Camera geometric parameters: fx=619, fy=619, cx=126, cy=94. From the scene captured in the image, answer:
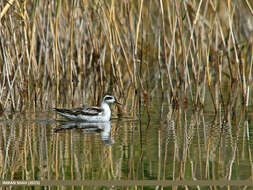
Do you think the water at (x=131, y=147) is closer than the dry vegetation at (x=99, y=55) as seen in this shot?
Yes

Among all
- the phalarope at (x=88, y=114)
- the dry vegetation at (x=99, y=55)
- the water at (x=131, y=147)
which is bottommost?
the water at (x=131, y=147)

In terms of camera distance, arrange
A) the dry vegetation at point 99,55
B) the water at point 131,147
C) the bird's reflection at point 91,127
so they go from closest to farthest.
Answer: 1. the water at point 131,147
2. the bird's reflection at point 91,127
3. the dry vegetation at point 99,55

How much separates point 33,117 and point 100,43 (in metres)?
3.08

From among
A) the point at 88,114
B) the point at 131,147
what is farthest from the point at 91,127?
the point at 131,147

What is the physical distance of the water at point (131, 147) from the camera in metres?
6.65

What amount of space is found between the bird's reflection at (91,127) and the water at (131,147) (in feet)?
0.05

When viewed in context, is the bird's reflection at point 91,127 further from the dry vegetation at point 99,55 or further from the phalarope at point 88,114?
the dry vegetation at point 99,55

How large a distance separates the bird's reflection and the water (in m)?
0.02

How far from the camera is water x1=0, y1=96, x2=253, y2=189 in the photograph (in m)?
6.65

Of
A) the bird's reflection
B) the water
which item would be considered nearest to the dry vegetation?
the water

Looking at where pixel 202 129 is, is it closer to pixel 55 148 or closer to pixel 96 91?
pixel 55 148

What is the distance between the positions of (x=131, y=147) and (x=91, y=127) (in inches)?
87.0

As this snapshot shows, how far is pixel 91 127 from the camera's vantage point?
10.2 metres

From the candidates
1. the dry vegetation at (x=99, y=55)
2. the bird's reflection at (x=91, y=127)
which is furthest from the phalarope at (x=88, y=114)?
the dry vegetation at (x=99, y=55)
